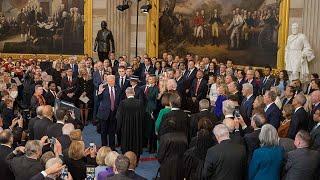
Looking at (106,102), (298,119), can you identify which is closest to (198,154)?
(298,119)

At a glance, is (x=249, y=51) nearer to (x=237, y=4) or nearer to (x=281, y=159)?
(x=237, y=4)

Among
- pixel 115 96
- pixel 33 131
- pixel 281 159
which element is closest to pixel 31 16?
pixel 115 96

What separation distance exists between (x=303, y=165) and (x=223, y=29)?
1332 cm

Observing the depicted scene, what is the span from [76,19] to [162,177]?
16216 millimetres

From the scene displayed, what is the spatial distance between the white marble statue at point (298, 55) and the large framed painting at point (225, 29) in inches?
37.8

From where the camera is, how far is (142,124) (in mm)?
11906

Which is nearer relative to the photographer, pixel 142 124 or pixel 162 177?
pixel 162 177

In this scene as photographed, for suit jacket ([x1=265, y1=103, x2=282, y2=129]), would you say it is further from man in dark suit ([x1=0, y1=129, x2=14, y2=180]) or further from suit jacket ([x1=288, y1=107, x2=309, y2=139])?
man in dark suit ([x1=0, y1=129, x2=14, y2=180])

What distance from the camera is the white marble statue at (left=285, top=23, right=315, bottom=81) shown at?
16219 mm

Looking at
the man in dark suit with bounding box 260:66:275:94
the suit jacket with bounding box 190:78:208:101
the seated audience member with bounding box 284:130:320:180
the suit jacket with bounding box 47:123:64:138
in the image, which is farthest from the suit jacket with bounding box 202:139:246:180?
the man in dark suit with bounding box 260:66:275:94

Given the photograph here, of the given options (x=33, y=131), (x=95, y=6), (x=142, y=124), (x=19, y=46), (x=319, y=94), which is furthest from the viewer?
(x=19, y=46)

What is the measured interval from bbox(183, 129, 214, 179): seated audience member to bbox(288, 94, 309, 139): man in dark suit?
78.5 inches

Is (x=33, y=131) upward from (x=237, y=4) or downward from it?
downward

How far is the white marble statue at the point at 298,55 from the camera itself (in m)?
16.2
